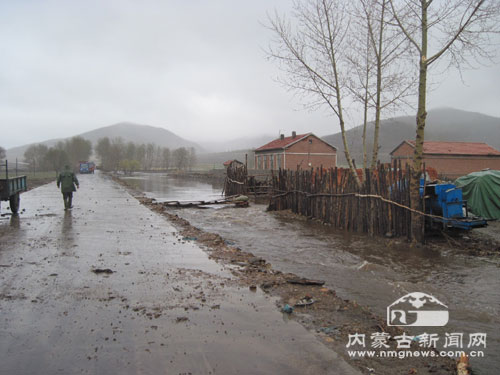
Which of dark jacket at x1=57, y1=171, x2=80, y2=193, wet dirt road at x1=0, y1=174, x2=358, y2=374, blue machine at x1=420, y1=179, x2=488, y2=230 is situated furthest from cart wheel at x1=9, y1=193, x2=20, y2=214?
blue machine at x1=420, y1=179, x2=488, y2=230

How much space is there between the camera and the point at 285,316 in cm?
484

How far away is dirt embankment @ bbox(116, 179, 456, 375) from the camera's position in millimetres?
3654

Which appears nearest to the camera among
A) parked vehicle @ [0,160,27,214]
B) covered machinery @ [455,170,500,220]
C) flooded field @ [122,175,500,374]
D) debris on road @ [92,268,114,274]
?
flooded field @ [122,175,500,374]

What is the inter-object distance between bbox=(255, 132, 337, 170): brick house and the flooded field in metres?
34.0

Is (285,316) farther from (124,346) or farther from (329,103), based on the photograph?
(329,103)

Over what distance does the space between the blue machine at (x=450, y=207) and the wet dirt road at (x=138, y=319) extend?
6.90 metres

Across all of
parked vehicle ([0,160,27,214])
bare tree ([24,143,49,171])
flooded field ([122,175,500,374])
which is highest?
bare tree ([24,143,49,171])

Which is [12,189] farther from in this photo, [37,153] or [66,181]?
[37,153]

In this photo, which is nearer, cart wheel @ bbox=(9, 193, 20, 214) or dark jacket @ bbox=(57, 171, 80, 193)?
cart wheel @ bbox=(9, 193, 20, 214)

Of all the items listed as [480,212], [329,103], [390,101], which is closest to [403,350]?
[329,103]

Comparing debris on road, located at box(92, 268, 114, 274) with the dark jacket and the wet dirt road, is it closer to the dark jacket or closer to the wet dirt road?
the wet dirt road

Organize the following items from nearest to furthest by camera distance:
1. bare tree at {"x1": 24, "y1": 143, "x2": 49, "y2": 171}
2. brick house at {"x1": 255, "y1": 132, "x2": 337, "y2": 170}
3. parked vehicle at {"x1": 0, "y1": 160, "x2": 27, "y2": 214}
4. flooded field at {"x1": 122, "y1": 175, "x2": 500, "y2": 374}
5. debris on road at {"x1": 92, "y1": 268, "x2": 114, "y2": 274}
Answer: flooded field at {"x1": 122, "y1": 175, "x2": 500, "y2": 374} → debris on road at {"x1": 92, "y1": 268, "x2": 114, "y2": 274} → parked vehicle at {"x1": 0, "y1": 160, "x2": 27, "y2": 214} → brick house at {"x1": 255, "y1": 132, "x2": 337, "y2": 170} → bare tree at {"x1": 24, "y1": 143, "x2": 49, "y2": 171}

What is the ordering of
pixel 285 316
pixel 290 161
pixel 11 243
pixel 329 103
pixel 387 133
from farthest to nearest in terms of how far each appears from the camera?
pixel 387 133 → pixel 290 161 → pixel 329 103 → pixel 11 243 → pixel 285 316

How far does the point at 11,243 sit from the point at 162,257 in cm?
392
